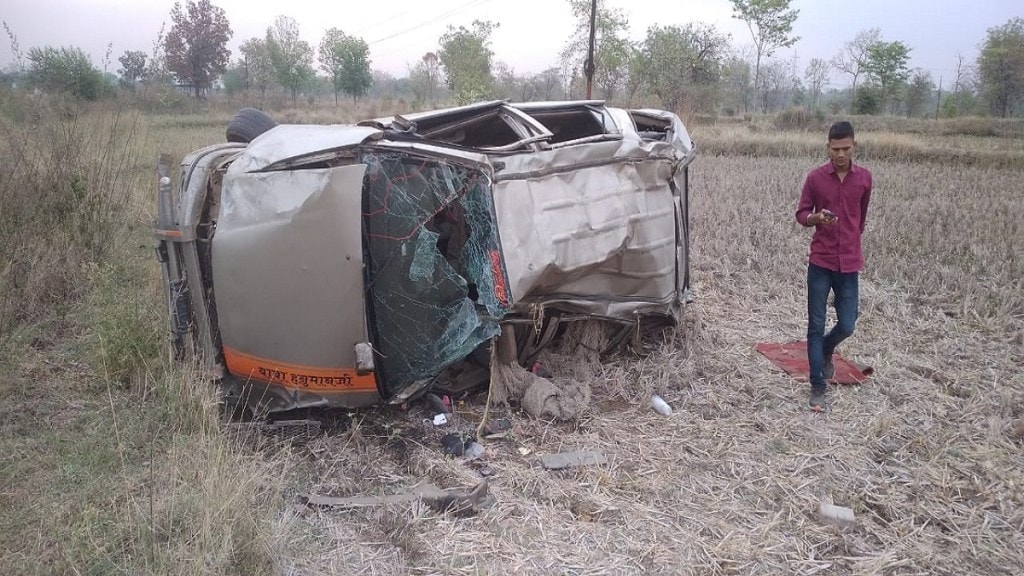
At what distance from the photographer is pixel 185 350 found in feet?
12.6

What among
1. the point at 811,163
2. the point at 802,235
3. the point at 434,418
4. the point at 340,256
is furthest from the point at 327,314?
the point at 811,163

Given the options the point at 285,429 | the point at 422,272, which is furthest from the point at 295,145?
the point at 285,429

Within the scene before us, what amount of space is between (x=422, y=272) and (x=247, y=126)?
205 centimetres

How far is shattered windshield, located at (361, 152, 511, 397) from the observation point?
3619mm

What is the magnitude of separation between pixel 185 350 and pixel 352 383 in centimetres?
106

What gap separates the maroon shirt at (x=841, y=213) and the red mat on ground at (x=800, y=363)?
93 cm

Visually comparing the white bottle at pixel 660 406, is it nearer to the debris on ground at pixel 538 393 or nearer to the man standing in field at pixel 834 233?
the debris on ground at pixel 538 393

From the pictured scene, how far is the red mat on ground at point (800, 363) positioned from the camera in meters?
4.66

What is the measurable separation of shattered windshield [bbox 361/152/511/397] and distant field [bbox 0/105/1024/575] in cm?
55

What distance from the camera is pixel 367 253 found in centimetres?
359

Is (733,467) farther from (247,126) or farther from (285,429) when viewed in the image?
(247,126)

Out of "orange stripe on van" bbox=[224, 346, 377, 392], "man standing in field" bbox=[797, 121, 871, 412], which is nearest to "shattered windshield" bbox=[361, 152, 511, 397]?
"orange stripe on van" bbox=[224, 346, 377, 392]

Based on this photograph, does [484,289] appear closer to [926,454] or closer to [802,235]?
[926,454]

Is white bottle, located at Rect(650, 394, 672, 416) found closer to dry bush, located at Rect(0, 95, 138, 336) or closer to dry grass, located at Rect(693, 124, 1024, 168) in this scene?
dry bush, located at Rect(0, 95, 138, 336)
